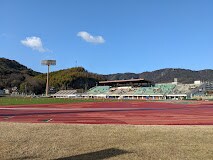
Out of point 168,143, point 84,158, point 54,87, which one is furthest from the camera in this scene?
point 54,87

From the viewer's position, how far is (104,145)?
33.2ft

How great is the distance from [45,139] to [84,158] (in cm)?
321

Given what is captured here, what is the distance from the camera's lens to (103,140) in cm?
1112

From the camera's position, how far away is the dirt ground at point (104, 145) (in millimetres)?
8586

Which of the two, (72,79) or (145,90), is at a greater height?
(72,79)

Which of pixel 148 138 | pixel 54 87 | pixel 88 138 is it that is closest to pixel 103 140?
pixel 88 138

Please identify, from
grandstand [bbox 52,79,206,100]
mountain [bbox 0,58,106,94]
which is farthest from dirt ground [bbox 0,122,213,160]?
mountain [bbox 0,58,106,94]

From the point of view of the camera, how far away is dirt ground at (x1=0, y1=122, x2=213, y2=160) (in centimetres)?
859

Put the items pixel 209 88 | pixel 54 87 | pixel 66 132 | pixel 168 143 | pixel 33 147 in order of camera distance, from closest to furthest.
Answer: pixel 33 147 < pixel 168 143 < pixel 66 132 < pixel 209 88 < pixel 54 87

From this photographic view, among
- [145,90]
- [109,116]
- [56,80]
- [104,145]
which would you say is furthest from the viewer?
[56,80]

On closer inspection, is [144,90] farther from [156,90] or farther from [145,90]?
[156,90]

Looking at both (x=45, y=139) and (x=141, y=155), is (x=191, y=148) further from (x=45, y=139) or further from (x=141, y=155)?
(x=45, y=139)

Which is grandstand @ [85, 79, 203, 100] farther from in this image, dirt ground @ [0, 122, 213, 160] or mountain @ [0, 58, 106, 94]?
dirt ground @ [0, 122, 213, 160]

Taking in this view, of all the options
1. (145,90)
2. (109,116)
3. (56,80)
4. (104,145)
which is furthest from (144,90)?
(104,145)
